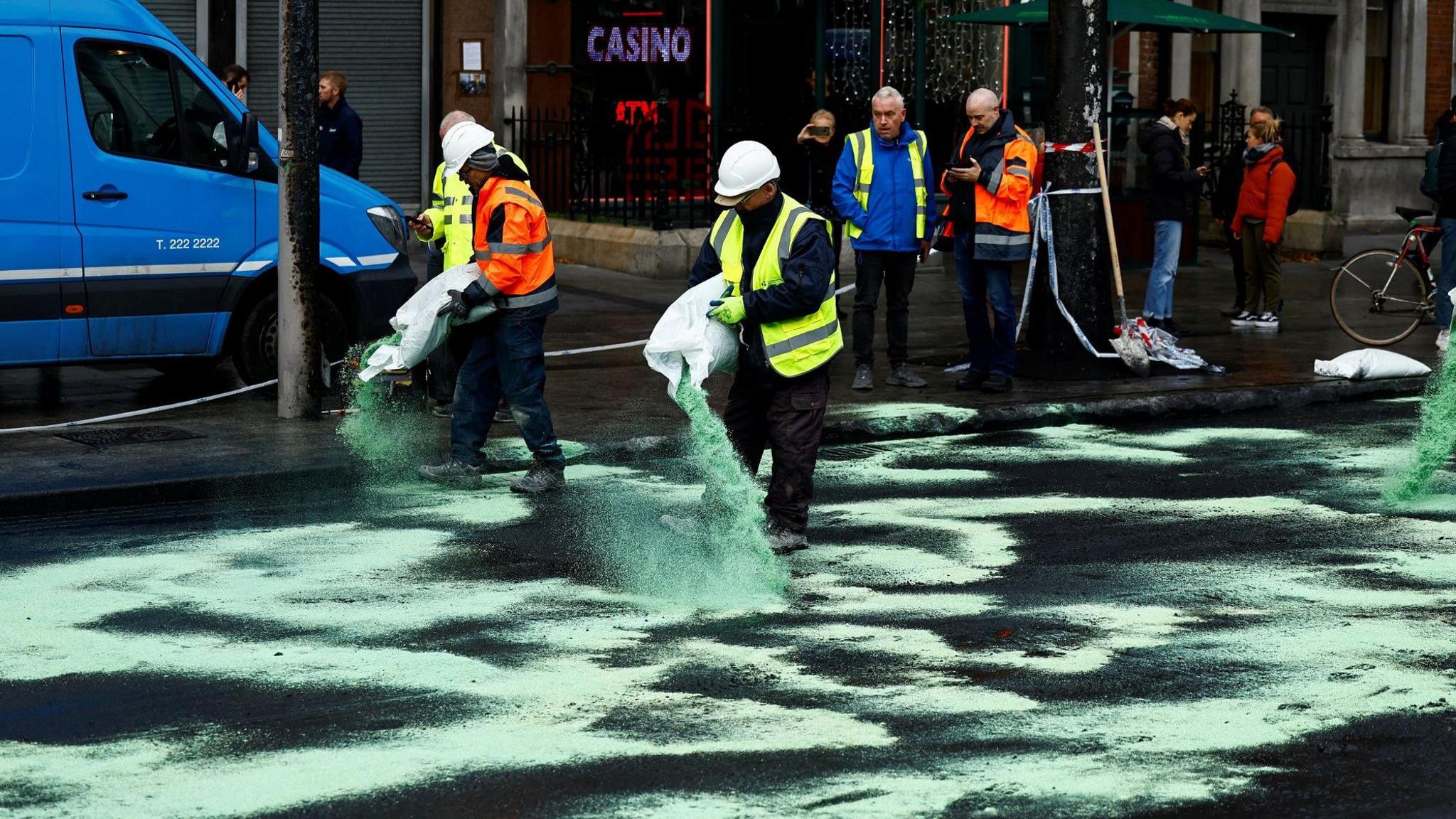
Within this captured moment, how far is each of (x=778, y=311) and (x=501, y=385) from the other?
2.16 m

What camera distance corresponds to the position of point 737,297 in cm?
783

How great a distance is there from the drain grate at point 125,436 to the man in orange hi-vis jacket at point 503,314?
1567mm

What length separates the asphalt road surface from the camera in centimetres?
515

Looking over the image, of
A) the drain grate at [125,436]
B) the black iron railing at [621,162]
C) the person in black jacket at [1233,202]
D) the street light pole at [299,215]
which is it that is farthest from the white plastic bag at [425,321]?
the black iron railing at [621,162]

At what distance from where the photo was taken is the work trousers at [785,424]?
7941mm

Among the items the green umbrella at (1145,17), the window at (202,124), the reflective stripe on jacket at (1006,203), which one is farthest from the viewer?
the green umbrella at (1145,17)

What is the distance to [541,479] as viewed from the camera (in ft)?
30.4

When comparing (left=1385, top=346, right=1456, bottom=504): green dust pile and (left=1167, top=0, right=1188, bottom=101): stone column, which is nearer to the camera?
(left=1385, top=346, right=1456, bottom=504): green dust pile

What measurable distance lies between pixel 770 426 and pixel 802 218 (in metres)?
0.87

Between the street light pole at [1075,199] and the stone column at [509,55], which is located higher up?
the stone column at [509,55]

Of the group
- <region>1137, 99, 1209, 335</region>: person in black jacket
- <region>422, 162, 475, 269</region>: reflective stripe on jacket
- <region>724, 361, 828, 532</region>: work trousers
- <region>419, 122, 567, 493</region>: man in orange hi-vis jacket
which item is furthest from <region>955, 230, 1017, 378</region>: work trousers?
<region>724, 361, 828, 532</region>: work trousers

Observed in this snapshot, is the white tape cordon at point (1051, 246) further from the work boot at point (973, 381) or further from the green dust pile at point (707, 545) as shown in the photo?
the green dust pile at point (707, 545)

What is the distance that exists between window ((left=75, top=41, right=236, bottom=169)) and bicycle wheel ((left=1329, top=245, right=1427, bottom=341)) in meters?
8.23

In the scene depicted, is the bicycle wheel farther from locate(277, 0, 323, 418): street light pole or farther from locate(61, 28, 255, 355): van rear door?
locate(61, 28, 255, 355): van rear door
